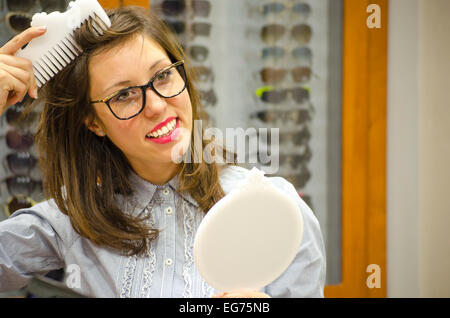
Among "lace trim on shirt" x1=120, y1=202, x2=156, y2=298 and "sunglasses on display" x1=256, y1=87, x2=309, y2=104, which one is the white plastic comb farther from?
"sunglasses on display" x1=256, y1=87, x2=309, y2=104

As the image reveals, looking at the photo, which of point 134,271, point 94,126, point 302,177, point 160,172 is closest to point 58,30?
point 94,126

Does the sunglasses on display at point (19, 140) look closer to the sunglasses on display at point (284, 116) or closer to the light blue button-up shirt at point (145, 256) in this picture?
the light blue button-up shirt at point (145, 256)

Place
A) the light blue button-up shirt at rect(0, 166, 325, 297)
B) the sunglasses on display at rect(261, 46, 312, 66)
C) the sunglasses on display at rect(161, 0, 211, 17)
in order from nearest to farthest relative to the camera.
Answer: the light blue button-up shirt at rect(0, 166, 325, 297)
the sunglasses on display at rect(161, 0, 211, 17)
the sunglasses on display at rect(261, 46, 312, 66)

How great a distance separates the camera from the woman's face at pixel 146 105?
0.54m

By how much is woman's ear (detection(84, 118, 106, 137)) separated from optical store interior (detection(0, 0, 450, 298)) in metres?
0.21

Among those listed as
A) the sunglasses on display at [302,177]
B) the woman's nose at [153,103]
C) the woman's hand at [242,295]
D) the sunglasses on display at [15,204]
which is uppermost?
the woman's nose at [153,103]

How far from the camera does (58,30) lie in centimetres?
54

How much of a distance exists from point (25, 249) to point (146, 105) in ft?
1.02

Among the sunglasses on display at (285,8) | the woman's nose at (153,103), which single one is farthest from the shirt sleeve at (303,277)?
the sunglasses on display at (285,8)

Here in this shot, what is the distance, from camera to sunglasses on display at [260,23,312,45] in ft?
2.81

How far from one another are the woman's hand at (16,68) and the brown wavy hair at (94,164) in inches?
2.2

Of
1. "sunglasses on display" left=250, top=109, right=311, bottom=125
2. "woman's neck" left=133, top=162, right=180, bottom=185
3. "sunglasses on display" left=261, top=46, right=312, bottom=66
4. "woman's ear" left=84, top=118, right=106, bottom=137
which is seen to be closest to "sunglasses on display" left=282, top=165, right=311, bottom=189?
"sunglasses on display" left=250, top=109, right=311, bottom=125


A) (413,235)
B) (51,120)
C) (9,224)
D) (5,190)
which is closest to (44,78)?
(51,120)
